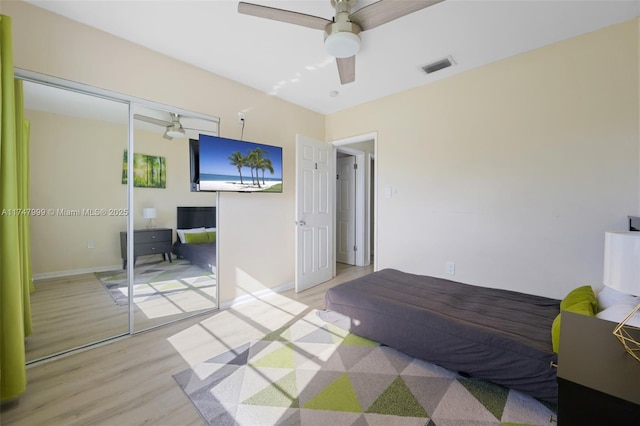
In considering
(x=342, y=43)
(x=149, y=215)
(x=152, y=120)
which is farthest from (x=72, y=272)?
(x=342, y=43)

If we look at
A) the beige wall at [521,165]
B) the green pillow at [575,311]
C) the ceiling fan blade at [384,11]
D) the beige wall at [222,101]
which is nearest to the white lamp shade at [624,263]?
the green pillow at [575,311]

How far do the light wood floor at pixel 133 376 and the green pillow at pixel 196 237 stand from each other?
2.68 ft

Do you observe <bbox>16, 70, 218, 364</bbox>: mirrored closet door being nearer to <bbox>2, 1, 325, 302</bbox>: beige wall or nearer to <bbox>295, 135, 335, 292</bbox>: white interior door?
<bbox>2, 1, 325, 302</bbox>: beige wall

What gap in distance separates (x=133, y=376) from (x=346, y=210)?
4098 mm

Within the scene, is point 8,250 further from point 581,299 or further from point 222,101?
point 581,299

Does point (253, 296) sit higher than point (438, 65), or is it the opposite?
point (438, 65)

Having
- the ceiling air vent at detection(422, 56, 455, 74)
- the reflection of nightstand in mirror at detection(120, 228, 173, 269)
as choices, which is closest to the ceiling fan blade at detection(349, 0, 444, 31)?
the ceiling air vent at detection(422, 56, 455, 74)

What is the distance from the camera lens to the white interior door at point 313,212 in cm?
358

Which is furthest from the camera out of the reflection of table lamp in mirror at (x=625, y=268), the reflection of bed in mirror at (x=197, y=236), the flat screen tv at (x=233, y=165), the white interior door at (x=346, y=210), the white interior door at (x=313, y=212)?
the white interior door at (x=346, y=210)

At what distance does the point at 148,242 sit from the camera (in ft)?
8.60

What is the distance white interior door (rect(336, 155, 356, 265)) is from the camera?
5.15 meters

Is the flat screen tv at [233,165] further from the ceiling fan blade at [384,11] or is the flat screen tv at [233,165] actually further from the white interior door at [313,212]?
the ceiling fan blade at [384,11]

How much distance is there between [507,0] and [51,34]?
339cm

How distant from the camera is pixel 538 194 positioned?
2512 mm
